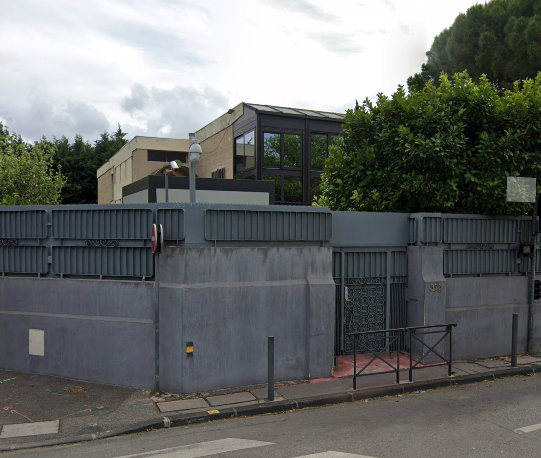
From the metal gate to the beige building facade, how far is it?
88.3 ft

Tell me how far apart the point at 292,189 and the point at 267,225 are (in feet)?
65.9

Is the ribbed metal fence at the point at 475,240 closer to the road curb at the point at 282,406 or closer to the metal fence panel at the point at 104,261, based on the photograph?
the road curb at the point at 282,406

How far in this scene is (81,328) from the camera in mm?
9789

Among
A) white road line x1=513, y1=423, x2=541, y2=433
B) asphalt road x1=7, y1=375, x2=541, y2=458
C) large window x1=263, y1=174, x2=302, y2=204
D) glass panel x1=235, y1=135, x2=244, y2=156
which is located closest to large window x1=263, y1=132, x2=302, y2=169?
large window x1=263, y1=174, x2=302, y2=204

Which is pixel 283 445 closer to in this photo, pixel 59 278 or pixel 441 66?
pixel 59 278

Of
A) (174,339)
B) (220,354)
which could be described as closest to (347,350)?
(220,354)

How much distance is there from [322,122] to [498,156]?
62.5 feet

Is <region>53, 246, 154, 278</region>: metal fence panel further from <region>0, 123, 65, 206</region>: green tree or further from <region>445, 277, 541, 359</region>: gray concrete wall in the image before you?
<region>0, 123, 65, 206</region>: green tree

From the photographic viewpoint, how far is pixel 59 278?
10.1 m

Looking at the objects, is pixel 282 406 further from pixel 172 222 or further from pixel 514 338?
pixel 514 338

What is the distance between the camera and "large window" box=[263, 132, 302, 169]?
93.9 feet

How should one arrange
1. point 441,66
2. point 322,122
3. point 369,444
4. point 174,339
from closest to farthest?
point 369,444
point 174,339
point 441,66
point 322,122

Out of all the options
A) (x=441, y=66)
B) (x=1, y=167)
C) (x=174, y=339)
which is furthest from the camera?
(x=1, y=167)

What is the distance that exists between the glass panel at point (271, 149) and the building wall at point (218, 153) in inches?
120
